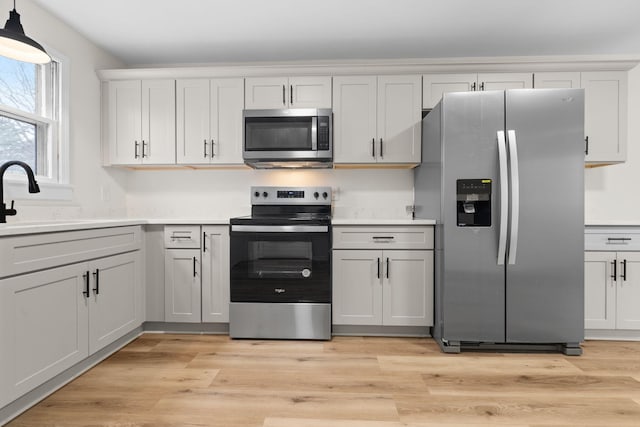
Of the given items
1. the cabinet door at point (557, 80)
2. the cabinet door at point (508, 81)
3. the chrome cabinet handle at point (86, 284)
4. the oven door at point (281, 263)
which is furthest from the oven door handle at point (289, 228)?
the cabinet door at point (557, 80)

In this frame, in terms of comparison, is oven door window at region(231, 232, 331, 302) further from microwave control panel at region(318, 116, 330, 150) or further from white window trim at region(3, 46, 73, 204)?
white window trim at region(3, 46, 73, 204)

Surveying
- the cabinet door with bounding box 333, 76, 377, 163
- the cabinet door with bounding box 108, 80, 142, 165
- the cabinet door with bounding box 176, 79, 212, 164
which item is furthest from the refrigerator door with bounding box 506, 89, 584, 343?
the cabinet door with bounding box 108, 80, 142, 165

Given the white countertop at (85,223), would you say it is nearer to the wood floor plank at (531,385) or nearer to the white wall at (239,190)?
the white wall at (239,190)

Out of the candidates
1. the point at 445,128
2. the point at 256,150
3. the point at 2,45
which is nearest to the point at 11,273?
the point at 2,45

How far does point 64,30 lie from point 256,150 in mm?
1729

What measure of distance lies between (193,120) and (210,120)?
0.15 metres

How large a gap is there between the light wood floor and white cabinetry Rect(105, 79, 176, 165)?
164 cm

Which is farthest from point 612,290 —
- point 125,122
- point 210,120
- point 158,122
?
point 125,122

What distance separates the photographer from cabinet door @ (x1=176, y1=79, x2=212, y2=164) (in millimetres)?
3301

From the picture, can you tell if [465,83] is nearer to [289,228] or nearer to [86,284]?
[289,228]

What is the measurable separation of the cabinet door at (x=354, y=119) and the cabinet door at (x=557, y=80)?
1370mm

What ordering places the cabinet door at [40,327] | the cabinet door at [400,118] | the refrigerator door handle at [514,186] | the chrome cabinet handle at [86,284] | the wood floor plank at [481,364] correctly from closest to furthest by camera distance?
the cabinet door at [40,327]
the chrome cabinet handle at [86,284]
the wood floor plank at [481,364]
the refrigerator door handle at [514,186]
the cabinet door at [400,118]

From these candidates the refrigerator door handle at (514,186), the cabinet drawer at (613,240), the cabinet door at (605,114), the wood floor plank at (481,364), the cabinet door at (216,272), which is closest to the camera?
the wood floor plank at (481,364)

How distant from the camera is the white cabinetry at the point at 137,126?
333 centimetres
